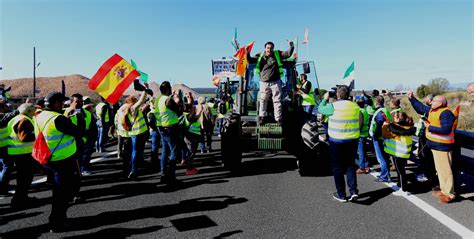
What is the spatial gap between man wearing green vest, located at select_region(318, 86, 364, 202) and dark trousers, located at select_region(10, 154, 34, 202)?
500 centimetres

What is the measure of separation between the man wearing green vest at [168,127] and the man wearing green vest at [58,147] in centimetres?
208

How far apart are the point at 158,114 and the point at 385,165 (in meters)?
4.58

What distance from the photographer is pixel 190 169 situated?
Answer: 7508mm

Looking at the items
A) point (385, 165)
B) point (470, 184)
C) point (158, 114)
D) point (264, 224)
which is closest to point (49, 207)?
point (158, 114)

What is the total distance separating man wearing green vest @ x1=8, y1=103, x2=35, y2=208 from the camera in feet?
17.2

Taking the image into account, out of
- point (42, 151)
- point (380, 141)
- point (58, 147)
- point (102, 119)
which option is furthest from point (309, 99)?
point (102, 119)

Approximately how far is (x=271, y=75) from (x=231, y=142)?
5.46 ft

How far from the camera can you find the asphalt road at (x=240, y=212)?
4020mm

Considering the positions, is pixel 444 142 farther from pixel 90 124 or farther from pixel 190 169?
pixel 90 124

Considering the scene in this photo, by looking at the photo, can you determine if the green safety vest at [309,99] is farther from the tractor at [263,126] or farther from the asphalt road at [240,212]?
the asphalt road at [240,212]

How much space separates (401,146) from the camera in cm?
568

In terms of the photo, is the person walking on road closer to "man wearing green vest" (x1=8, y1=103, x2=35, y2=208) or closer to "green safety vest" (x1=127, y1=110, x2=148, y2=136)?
"green safety vest" (x1=127, y1=110, x2=148, y2=136)

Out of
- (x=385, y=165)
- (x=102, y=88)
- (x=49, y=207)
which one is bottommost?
(x=49, y=207)

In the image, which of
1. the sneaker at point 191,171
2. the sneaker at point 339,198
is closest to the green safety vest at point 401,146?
the sneaker at point 339,198
